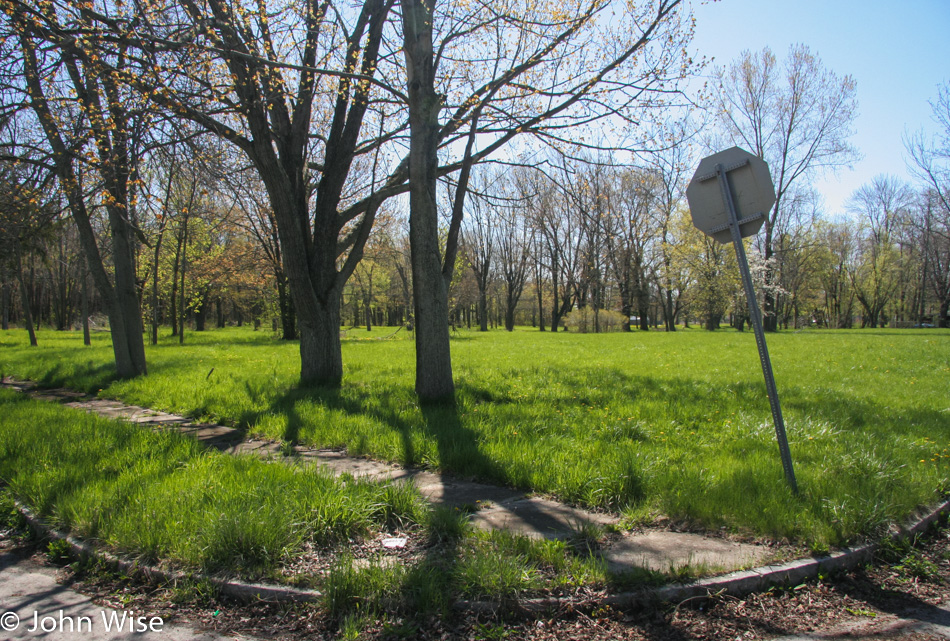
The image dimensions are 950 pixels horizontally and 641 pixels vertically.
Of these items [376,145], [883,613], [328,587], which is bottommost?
[883,613]

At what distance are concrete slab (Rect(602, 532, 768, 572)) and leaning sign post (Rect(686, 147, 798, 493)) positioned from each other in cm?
110

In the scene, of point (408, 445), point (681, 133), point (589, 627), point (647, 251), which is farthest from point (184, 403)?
point (647, 251)

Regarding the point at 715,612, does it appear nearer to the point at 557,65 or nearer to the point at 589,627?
the point at 589,627

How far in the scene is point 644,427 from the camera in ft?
20.3

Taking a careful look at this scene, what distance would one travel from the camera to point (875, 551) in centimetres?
329

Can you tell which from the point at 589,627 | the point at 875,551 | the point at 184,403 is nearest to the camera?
the point at 589,627

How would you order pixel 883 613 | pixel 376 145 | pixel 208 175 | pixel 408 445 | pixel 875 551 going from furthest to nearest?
pixel 376 145, pixel 208 175, pixel 408 445, pixel 875 551, pixel 883 613

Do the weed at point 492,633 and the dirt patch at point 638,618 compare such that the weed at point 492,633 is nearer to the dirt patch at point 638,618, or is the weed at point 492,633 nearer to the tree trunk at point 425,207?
the dirt patch at point 638,618

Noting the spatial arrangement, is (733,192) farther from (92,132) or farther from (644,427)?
(92,132)

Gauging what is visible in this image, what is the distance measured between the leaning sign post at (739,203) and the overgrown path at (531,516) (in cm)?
120

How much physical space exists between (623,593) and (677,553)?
2.23ft

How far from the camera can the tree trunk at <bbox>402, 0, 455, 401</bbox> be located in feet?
24.3

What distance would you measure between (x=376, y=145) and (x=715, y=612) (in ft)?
32.5

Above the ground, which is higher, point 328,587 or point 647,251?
point 647,251
